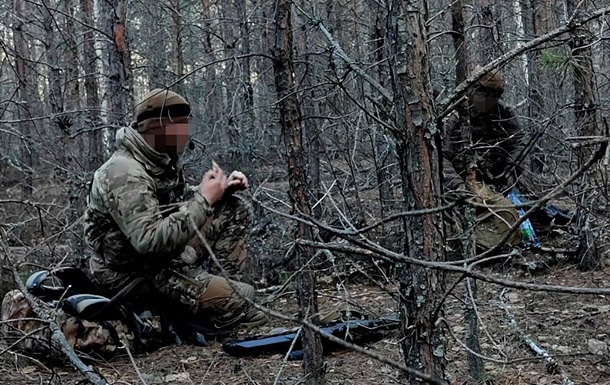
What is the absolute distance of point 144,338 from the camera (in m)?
4.46

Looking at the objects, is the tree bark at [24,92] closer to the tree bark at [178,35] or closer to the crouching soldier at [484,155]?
the tree bark at [178,35]

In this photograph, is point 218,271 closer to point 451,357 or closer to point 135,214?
point 135,214

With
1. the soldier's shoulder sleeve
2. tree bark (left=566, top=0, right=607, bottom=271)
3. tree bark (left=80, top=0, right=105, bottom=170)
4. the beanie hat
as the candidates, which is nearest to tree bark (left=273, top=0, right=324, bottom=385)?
the soldier's shoulder sleeve

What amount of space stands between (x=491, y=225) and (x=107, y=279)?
131 inches

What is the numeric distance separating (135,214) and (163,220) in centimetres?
17

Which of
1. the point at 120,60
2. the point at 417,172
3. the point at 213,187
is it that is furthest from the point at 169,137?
the point at 417,172

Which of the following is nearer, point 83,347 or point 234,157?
point 83,347

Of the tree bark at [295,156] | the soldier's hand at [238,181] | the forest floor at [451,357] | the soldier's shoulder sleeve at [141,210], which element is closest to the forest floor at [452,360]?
the forest floor at [451,357]

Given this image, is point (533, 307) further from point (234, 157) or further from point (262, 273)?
A: point (234, 157)

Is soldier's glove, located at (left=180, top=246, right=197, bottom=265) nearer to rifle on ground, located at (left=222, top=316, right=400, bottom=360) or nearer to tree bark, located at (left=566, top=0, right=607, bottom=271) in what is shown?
rifle on ground, located at (left=222, top=316, right=400, bottom=360)

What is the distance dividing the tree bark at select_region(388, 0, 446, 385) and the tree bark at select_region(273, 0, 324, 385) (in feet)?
3.90

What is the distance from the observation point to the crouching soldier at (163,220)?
4102 mm

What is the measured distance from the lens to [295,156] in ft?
10.9

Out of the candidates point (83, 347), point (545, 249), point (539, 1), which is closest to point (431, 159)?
point (83, 347)
